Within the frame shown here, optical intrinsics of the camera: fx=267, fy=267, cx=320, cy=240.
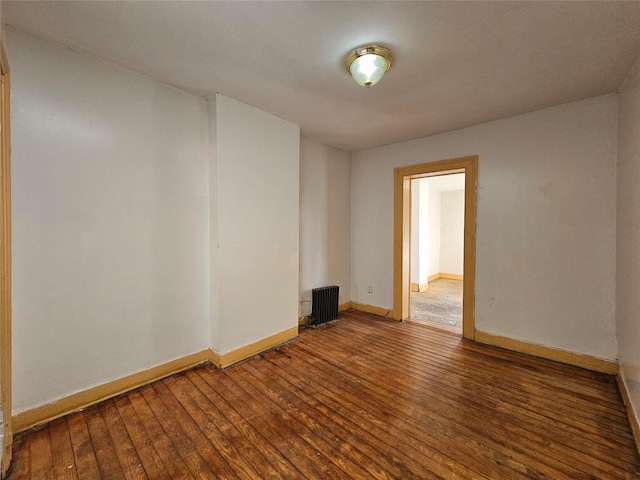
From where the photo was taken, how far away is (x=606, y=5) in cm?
145

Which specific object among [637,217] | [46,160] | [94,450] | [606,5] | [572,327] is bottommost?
[94,450]

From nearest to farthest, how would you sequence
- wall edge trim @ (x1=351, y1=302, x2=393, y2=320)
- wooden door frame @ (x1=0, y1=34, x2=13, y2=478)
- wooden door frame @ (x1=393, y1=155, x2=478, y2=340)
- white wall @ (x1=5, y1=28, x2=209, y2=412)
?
wooden door frame @ (x1=0, y1=34, x2=13, y2=478), white wall @ (x1=5, y1=28, x2=209, y2=412), wooden door frame @ (x1=393, y1=155, x2=478, y2=340), wall edge trim @ (x1=351, y1=302, x2=393, y2=320)

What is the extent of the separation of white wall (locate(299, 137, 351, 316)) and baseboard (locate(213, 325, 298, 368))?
0.55m

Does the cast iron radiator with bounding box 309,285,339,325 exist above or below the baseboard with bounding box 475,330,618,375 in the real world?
above

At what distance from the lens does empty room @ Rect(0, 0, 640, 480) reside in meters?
1.57

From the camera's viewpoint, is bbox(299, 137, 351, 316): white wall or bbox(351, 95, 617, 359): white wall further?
bbox(299, 137, 351, 316): white wall

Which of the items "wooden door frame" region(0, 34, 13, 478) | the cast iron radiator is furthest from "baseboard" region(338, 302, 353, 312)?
"wooden door frame" region(0, 34, 13, 478)

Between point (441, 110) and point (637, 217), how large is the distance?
5.86 ft

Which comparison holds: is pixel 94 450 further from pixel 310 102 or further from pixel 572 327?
pixel 572 327

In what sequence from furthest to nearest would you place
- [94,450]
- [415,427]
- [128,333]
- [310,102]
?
[310,102], [128,333], [415,427], [94,450]

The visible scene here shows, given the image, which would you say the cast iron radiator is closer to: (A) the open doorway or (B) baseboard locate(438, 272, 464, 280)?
(A) the open doorway

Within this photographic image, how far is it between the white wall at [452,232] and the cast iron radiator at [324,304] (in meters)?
4.89

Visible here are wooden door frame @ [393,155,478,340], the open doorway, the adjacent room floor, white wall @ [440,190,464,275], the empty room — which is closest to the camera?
the empty room

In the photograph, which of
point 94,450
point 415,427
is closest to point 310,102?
point 415,427
